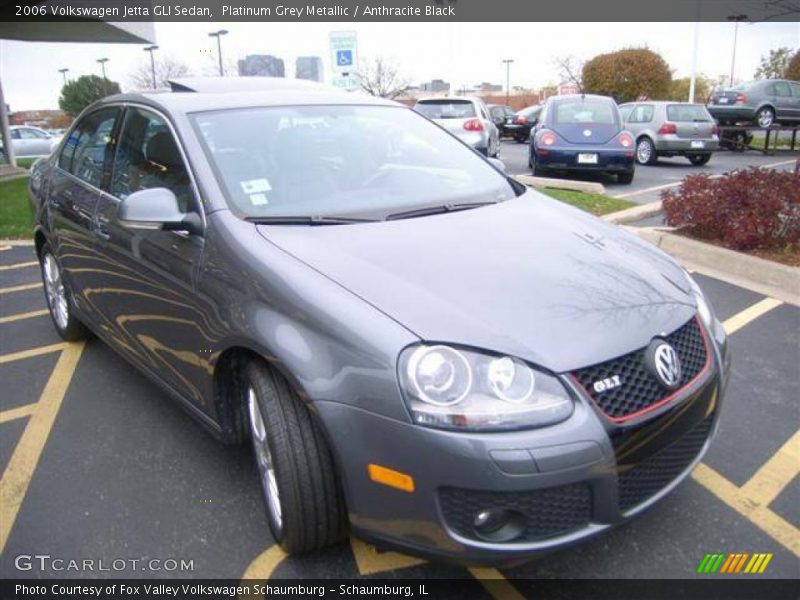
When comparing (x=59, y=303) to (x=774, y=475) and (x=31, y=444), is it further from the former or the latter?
(x=774, y=475)

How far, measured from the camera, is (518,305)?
6.94ft

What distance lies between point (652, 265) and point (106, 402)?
9.50ft

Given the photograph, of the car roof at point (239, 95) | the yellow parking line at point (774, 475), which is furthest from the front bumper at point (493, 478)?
the car roof at point (239, 95)

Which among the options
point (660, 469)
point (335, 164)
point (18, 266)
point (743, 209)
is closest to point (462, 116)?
point (743, 209)

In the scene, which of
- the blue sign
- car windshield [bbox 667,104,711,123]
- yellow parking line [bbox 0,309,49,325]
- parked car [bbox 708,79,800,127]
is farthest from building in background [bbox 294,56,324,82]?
yellow parking line [bbox 0,309,49,325]

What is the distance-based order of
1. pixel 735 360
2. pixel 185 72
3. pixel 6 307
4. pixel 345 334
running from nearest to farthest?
pixel 345 334 < pixel 735 360 < pixel 6 307 < pixel 185 72

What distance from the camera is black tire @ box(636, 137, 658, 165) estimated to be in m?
15.3

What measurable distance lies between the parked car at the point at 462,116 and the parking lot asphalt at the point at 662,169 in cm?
91

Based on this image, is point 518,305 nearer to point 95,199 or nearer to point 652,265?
point 652,265

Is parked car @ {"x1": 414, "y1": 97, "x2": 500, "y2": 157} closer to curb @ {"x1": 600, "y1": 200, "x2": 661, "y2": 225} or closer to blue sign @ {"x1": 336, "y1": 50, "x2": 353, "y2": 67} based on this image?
blue sign @ {"x1": 336, "y1": 50, "x2": 353, "y2": 67}

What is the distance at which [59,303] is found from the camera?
451 centimetres

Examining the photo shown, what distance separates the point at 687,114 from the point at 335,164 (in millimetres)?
14194

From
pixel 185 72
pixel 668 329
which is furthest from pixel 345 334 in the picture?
pixel 185 72

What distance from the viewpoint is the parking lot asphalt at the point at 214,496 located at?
7.79 feet
